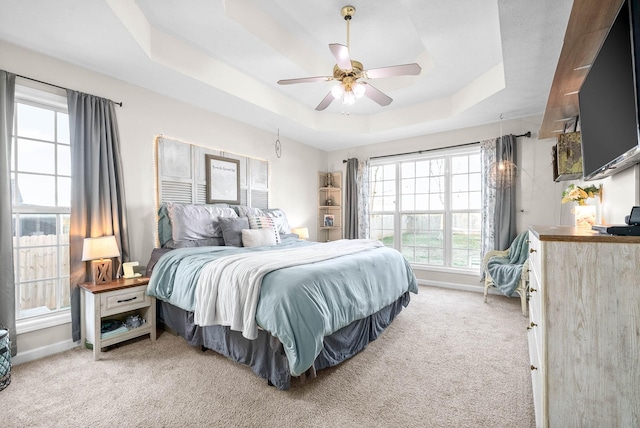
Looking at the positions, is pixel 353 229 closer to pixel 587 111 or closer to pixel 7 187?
pixel 587 111

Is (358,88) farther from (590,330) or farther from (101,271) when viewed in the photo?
(101,271)

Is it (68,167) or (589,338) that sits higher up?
(68,167)

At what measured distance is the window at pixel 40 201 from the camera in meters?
2.39

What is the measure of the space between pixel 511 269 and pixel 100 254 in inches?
166

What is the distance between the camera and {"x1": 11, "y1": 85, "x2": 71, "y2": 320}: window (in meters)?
2.39

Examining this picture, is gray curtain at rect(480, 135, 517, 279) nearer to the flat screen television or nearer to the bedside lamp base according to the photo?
the flat screen television

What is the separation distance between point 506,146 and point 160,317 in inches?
185

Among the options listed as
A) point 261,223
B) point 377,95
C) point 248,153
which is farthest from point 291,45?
point 261,223

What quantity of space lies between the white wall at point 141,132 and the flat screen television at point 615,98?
367cm

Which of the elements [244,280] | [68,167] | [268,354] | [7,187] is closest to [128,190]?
[68,167]

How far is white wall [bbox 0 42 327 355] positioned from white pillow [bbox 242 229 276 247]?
1007mm

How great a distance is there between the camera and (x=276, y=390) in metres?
1.90

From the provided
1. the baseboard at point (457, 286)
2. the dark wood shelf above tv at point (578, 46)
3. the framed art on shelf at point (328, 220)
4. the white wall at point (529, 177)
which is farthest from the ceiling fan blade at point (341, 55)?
the baseboard at point (457, 286)

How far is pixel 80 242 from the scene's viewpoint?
257 cm
